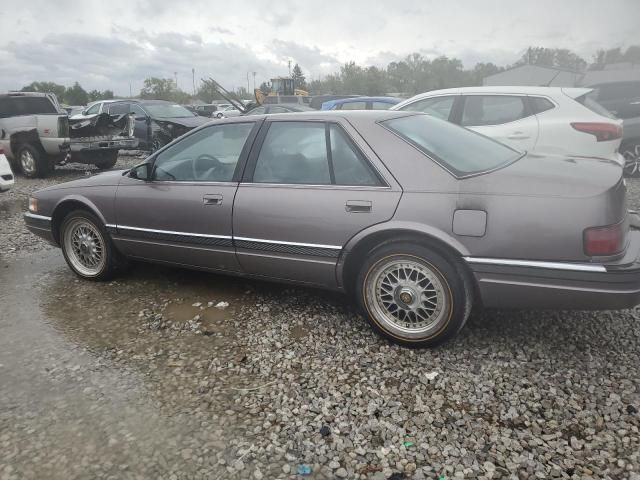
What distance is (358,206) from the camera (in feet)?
9.93

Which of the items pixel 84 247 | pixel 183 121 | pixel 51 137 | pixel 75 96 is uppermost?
pixel 75 96

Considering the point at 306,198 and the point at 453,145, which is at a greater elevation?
the point at 453,145

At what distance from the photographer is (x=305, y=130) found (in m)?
3.42

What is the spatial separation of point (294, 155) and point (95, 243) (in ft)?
7.02

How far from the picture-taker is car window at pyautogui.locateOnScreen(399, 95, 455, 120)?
6195 millimetres

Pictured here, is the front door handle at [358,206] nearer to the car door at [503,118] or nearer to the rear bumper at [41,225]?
the rear bumper at [41,225]

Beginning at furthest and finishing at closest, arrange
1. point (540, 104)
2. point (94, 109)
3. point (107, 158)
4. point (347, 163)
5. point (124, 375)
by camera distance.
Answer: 1. point (94, 109)
2. point (107, 158)
3. point (540, 104)
4. point (347, 163)
5. point (124, 375)

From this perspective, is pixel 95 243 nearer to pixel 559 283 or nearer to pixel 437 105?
pixel 559 283

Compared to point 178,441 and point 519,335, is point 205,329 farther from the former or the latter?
point 519,335

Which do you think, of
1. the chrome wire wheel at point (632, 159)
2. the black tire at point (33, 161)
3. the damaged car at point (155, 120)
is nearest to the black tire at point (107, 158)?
the black tire at point (33, 161)

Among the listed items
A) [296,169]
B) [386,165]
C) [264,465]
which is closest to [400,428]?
[264,465]

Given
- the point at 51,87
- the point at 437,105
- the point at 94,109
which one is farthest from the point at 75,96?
the point at 437,105

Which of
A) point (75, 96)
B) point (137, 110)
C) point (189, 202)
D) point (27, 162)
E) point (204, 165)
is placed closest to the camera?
point (189, 202)

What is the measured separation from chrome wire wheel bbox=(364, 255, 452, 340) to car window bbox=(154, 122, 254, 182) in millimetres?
1384
